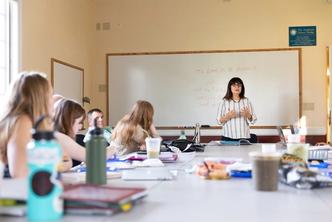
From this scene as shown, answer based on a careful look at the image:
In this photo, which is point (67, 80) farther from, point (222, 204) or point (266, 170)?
point (222, 204)

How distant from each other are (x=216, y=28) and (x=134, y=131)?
282cm

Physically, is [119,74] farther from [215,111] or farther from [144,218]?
[144,218]

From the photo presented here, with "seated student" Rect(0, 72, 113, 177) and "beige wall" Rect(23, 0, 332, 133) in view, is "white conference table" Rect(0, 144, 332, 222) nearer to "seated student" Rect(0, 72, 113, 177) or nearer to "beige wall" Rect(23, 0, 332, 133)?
"seated student" Rect(0, 72, 113, 177)

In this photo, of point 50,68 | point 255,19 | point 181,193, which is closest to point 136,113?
point 50,68

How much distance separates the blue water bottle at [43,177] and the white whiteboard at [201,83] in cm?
461

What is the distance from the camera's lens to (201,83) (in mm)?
5504

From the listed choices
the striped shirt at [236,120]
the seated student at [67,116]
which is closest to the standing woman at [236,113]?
the striped shirt at [236,120]

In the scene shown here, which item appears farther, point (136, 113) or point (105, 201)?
point (136, 113)

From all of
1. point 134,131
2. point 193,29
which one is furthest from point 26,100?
point 193,29

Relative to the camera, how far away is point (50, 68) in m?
4.41

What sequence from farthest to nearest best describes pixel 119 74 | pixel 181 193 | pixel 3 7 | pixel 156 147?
pixel 119 74 → pixel 3 7 → pixel 156 147 → pixel 181 193

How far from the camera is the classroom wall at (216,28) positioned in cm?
532

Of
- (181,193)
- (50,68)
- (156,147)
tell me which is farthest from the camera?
(50,68)

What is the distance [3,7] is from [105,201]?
3253mm
